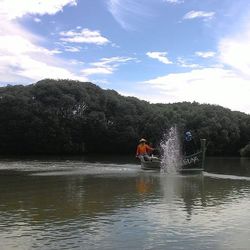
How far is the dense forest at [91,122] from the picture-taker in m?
70.3

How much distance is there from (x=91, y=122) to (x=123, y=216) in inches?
2437

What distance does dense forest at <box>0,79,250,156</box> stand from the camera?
2768 inches

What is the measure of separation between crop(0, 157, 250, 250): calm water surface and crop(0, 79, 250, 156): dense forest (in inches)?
1908

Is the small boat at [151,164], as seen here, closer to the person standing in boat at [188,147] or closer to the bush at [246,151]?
the person standing in boat at [188,147]

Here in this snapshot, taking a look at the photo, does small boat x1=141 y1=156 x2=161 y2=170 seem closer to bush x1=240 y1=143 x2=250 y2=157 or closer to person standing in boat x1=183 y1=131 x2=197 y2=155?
person standing in boat x1=183 y1=131 x2=197 y2=155

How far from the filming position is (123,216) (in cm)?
1362

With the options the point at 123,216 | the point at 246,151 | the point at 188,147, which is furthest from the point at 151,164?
the point at 246,151

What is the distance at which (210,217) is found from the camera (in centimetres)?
1360

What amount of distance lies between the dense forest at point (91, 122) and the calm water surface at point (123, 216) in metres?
48.5

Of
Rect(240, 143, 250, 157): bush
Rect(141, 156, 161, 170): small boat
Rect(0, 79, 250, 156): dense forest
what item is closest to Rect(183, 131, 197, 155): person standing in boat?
Rect(141, 156, 161, 170): small boat

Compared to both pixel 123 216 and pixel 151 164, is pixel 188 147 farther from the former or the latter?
pixel 123 216

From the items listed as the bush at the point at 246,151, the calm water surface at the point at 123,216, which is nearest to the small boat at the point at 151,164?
the calm water surface at the point at 123,216

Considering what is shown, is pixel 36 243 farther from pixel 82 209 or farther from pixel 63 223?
pixel 82 209

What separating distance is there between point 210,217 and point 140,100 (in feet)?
247
